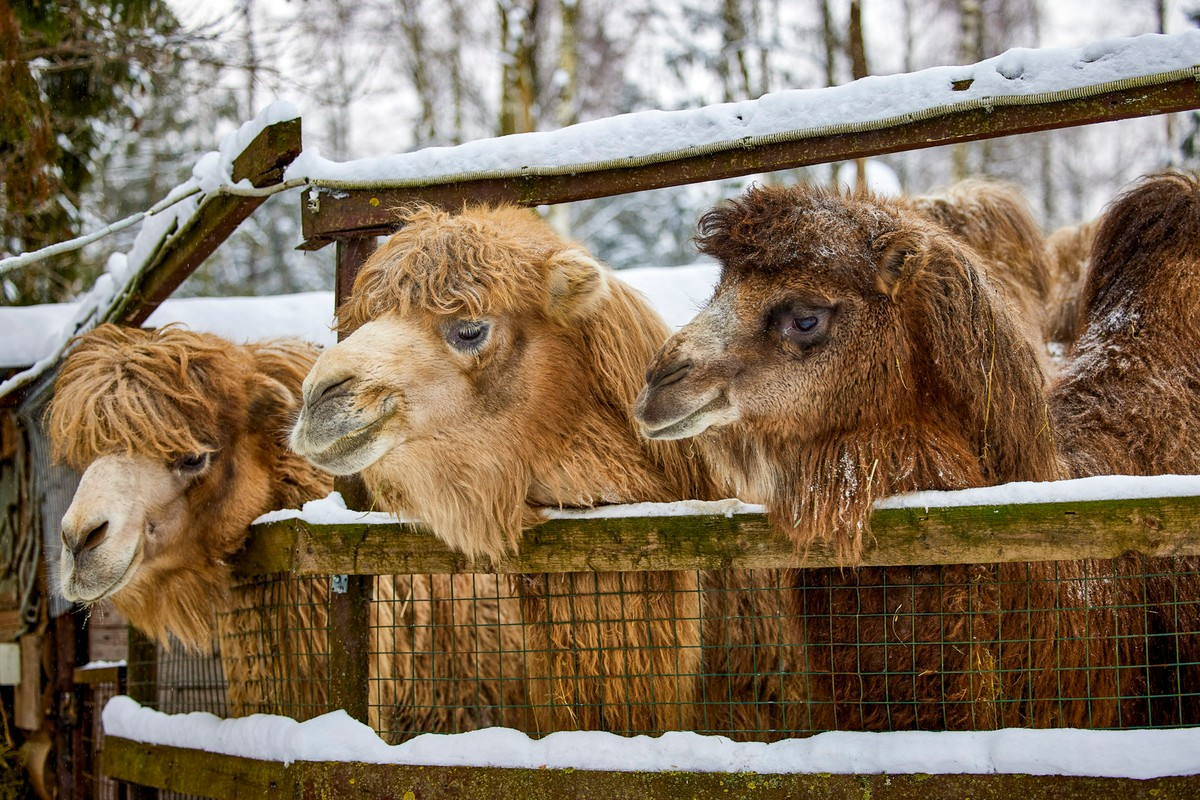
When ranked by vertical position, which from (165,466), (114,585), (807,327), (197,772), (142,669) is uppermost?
(807,327)

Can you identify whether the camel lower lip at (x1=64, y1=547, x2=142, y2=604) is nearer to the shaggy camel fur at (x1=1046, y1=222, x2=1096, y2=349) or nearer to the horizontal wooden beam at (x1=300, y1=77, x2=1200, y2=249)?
the horizontal wooden beam at (x1=300, y1=77, x2=1200, y2=249)

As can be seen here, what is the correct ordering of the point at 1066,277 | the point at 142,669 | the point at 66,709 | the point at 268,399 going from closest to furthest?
the point at 268,399
the point at 142,669
the point at 66,709
the point at 1066,277

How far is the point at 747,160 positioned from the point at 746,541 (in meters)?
1.31

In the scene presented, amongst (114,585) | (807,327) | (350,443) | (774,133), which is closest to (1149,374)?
(807,327)

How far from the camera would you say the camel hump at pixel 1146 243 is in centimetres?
427

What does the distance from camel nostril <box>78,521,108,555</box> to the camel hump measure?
4.33m

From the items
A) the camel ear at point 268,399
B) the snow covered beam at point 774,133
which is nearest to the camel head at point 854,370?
the snow covered beam at point 774,133

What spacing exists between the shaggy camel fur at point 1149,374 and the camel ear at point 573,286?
1.84m

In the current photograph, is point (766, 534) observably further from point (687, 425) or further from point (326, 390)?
point (326, 390)

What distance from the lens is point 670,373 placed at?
3.36 m

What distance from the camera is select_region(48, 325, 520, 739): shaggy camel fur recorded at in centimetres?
433

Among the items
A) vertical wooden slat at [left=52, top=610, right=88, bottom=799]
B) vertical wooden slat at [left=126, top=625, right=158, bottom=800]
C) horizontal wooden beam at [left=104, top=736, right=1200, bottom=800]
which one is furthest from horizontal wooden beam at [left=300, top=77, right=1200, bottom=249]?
vertical wooden slat at [left=52, top=610, right=88, bottom=799]

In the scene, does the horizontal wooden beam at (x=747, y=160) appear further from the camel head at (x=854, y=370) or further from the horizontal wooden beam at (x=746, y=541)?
the horizontal wooden beam at (x=746, y=541)

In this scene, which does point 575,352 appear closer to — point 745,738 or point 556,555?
point 556,555
